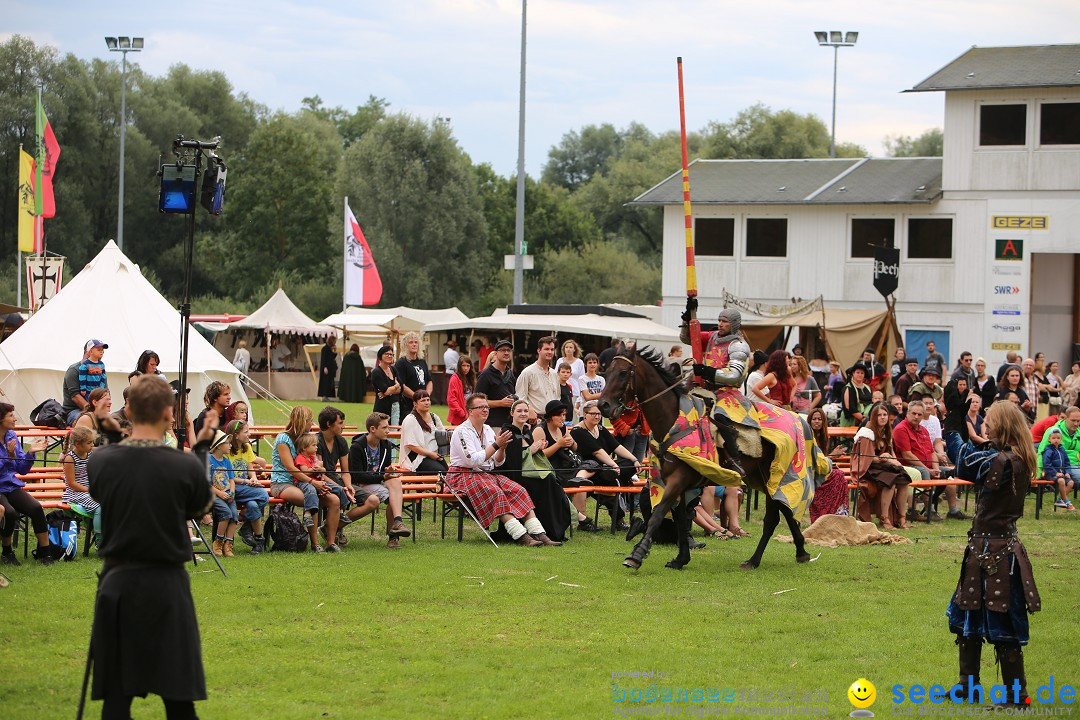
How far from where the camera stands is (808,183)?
34.2 metres

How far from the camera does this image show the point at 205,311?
5591cm

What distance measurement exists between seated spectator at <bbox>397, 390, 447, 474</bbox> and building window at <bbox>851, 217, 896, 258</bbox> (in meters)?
22.3

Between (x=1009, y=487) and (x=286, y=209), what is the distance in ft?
196

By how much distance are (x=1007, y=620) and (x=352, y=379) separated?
977 inches

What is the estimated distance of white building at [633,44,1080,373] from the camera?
99.9 feet

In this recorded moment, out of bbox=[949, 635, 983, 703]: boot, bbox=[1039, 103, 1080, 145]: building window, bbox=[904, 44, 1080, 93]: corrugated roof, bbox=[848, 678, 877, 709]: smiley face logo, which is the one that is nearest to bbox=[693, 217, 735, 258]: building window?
bbox=[904, 44, 1080, 93]: corrugated roof

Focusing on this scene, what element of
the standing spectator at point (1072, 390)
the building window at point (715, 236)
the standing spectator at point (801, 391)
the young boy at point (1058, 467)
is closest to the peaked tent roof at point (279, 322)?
the building window at point (715, 236)

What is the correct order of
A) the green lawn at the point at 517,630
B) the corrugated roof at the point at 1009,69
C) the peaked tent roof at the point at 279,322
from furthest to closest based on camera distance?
the peaked tent roof at the point at 279,322, the corrugated roof at the point at 1009,69, the green lawn at the point at 517,630

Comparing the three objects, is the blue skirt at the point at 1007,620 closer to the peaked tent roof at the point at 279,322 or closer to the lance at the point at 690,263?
the lance at the point at 690,263

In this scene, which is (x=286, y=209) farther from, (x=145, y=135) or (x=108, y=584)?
(x=108, y=584)

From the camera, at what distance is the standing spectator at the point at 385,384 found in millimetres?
15250

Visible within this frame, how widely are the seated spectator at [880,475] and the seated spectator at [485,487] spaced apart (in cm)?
385

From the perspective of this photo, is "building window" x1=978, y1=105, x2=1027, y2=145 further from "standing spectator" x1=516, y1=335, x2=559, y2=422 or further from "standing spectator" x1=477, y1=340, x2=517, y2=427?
"standing spectator" x1=516, y1=335, x2=559, y2=422

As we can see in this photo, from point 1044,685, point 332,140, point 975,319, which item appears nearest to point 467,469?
point 1044,685
